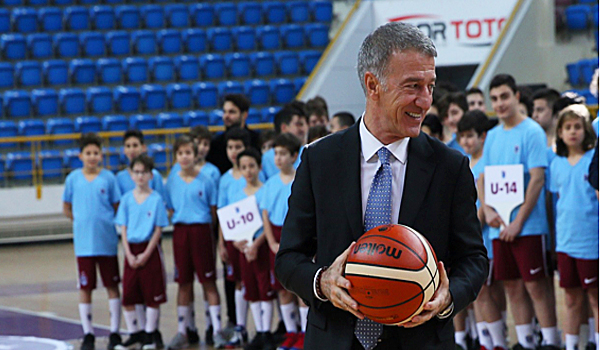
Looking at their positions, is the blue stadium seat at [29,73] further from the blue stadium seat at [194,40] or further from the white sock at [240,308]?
the white sock at [240,308]

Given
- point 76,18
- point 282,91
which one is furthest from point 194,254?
point 76,18

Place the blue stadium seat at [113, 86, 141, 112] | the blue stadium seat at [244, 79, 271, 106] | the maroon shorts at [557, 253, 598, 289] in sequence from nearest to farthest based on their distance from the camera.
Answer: the maroon shorts at [557, 253, 598, 289], the blue stadium seat at [113, 86, 141, 112], the blue stadium seat at [244, 79, 271, 106]

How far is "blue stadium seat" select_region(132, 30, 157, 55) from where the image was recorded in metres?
15.2

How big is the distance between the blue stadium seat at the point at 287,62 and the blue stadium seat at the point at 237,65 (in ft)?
1.89

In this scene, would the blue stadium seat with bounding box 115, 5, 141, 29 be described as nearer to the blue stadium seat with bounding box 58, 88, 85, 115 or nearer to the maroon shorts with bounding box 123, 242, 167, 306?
the blue stadium seat with bounding box 58, 88, 85, 115

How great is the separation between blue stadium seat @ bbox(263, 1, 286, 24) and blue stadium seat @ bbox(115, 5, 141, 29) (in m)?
2.40

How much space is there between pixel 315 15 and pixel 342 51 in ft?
6.57

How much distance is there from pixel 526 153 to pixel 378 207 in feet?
11.8

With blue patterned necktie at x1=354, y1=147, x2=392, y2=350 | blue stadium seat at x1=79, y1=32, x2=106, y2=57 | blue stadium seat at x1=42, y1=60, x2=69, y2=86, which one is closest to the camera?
blue patterned necktie at x1=354, y1=147, x2=392, y2=350

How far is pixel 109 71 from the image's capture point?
1459cm

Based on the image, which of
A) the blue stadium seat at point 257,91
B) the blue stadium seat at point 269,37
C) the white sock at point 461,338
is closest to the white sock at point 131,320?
the white sock at point 461,338

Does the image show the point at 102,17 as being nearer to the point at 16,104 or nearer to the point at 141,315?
the point at 16,104

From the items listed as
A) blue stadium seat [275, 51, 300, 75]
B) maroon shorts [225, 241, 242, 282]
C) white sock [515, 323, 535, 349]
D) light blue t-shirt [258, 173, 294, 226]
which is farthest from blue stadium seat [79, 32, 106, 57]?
white sock [515, 323, 535, 349]

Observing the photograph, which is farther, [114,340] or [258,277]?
[114,340]
